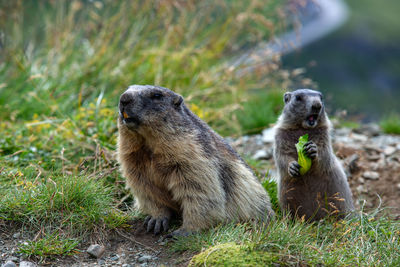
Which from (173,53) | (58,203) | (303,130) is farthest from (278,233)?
(173,53)

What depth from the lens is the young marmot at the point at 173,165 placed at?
3984 mm

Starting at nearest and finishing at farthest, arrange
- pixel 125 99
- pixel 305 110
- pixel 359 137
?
pixel 125 99, pixel 305 110, pixel 359 137

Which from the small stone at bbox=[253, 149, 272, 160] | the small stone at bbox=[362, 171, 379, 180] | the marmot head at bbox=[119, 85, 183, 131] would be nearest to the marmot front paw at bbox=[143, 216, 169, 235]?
the marmot head at bbox=[119, 85, 183, 131]

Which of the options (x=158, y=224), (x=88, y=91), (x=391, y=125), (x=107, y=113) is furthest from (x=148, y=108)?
(x=391, y=125)

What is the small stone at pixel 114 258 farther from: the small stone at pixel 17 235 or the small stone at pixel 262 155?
the small stone at pixel 262 155

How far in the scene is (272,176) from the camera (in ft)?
19.0

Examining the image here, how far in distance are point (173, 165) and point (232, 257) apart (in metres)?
1.07

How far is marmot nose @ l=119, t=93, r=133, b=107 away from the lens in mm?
3883

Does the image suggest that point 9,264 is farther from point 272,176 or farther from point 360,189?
point 360,189

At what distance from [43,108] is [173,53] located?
2.61 metres

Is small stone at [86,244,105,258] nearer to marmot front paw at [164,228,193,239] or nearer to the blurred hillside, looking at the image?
marmot front paw at [164,228,193,239]

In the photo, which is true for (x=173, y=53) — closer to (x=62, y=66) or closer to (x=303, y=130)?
(x=62, y=66)

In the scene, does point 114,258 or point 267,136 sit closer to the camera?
point 114,258

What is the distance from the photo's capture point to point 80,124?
6016 mm
